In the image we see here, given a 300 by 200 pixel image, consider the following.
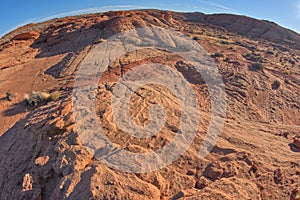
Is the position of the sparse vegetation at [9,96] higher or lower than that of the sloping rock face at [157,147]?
lower

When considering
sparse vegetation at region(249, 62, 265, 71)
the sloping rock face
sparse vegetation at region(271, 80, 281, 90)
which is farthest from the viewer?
sparse vegetation at region(249, 62, 265, 71)

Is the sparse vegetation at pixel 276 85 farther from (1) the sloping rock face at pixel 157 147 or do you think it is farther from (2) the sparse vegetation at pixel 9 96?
(2) the sparse vegetation at pixel 9 96

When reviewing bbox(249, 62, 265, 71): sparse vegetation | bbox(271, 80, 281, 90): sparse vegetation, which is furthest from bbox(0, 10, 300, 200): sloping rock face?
bbox(249, 62, 265, 71): sparse vegetation

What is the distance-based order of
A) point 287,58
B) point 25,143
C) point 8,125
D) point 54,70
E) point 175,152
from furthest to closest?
point 287,58
point 54,70
point 8,125
point 25,143
point 175,152

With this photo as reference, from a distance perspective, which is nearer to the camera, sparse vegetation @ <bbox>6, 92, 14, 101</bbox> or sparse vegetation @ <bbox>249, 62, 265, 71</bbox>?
sparse vegetation @ <bbox>6, 92, 14, 101</bbox>

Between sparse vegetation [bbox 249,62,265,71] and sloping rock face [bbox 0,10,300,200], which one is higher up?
sloping rock face [bbox 0,10,300,200]

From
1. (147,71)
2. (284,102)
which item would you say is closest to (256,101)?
(284,102)

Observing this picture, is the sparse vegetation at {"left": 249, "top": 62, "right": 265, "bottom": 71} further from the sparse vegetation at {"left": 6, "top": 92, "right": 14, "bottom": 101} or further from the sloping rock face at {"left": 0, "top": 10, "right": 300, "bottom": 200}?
the sparse vegetation at {"left": 6, "top": 92, "right": 14, "bottom": 101}

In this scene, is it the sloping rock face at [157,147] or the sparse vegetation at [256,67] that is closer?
the sloping rock face at [157,147]

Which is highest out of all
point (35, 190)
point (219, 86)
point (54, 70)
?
point (35, 190)

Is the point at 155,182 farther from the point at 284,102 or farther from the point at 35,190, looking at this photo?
the point at 284,102

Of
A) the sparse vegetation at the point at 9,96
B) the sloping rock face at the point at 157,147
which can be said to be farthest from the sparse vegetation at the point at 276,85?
the sparse vegetation at the point at 9,96
